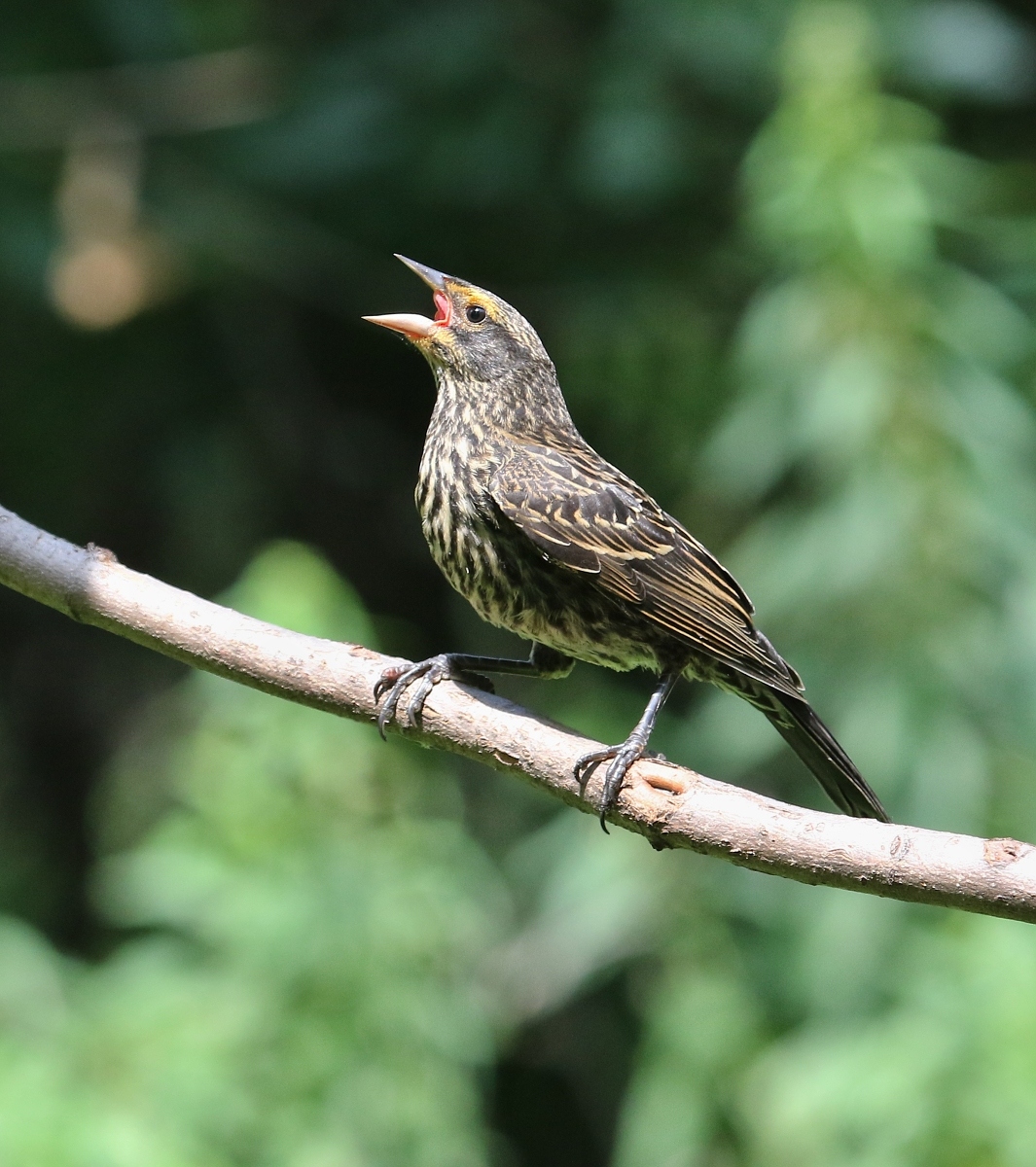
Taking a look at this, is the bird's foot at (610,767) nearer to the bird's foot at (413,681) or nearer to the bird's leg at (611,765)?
the bird's leg at (611,765)

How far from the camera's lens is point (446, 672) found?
3.48m

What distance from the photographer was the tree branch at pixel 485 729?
2744 millimetres

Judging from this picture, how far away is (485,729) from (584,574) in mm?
597

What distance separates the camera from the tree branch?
2744mm

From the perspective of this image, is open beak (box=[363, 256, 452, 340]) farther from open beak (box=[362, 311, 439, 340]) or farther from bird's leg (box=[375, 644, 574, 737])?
bird's leg (box=[375, 644, 574, 737])

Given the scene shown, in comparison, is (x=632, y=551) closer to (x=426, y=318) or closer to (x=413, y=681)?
(x=413, y=681)

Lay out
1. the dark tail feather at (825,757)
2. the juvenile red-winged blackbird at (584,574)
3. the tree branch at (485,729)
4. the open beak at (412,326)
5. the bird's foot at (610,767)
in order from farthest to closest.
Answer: the open beak at (412,326) → the juvenile red-winged blackbird at (584,574) → the dark tail feather at (825,757) → the bird's foot at (610,767) → the tree branch at (485,729)

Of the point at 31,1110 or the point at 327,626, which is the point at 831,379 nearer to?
the point at 327,626

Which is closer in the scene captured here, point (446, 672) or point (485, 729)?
point (485, 729)

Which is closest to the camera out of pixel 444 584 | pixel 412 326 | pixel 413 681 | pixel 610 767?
pixel 610 767

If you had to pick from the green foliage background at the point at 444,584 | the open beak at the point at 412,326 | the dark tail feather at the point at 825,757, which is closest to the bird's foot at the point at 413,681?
the dark tail feather at the point at 825,757

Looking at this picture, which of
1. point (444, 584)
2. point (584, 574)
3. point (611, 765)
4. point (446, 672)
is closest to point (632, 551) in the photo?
point (584, 574)

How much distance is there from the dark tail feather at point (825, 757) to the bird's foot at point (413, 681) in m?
0.69

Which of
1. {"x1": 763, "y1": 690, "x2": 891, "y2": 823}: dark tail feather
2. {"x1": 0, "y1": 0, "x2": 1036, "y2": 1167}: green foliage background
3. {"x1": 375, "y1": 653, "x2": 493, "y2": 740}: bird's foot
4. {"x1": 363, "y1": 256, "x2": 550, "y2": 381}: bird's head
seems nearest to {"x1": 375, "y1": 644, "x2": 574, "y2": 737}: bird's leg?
{"x1": 375, "y1": 653, "x2": 493, "y2": 740}: bird's foot
